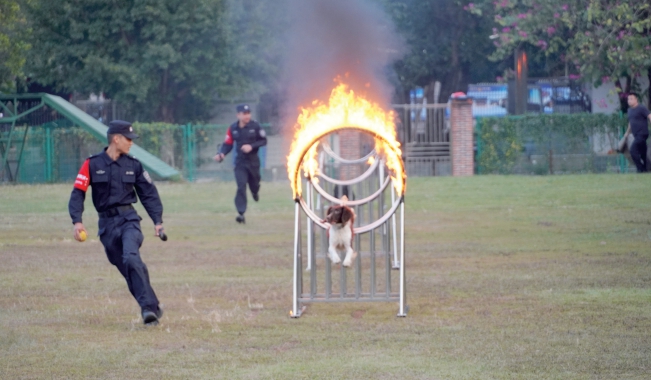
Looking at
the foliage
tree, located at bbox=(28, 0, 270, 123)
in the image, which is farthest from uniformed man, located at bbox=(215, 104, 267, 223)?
tree, located at bbox=(28, 0, 270, 123)

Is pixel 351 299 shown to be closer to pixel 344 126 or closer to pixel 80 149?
pixel 344 126

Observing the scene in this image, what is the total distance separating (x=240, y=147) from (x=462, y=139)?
15.3 metres

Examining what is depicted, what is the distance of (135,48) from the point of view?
120 ft

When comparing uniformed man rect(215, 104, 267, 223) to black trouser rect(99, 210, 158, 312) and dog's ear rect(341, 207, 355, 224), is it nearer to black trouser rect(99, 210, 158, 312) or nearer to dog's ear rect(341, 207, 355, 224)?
dog's ear rect(341, 207, 355, 224)

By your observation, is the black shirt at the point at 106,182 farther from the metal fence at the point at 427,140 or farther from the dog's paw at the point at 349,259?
the metal fence at the point at 427,140

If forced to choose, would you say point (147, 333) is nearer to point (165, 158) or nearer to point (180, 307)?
point (180, 307)

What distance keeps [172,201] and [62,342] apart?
14.9m

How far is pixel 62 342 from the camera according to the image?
7988 millimetres

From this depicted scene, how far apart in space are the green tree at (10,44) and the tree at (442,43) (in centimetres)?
1337

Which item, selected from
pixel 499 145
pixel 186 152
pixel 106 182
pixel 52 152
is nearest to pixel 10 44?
pixel 52 152

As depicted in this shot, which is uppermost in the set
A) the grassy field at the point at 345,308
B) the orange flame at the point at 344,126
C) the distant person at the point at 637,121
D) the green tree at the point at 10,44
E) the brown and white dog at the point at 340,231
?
the green tree at the point at 10,44

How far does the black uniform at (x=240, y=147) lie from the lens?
1666 centimetres

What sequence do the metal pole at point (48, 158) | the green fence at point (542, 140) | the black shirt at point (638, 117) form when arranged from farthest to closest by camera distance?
the metal pole at point (48, 158) < the green fence at point (542, 140) < the black shirt at point (638, 117)

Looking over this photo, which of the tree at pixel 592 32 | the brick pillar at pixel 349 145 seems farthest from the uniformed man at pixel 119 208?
the brick pillar at pixel 349 145
